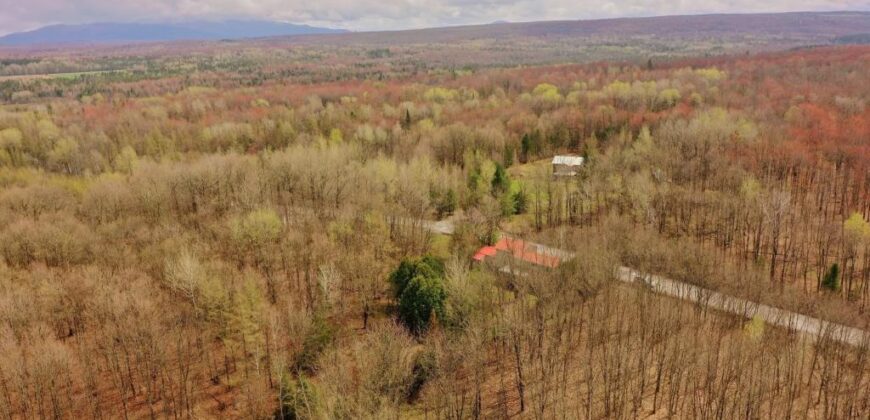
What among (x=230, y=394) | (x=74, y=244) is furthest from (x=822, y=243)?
(x=74, y=244)

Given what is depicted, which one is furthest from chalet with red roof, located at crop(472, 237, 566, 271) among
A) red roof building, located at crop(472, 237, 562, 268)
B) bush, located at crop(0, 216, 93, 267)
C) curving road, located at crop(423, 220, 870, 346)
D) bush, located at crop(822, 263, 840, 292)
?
bush, located at crop(0, 216, 93, 267)

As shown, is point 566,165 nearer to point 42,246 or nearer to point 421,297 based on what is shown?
point 421,297

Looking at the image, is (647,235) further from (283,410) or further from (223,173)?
(223,173)

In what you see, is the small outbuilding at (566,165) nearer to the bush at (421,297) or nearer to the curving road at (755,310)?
the curving road at (755,310)

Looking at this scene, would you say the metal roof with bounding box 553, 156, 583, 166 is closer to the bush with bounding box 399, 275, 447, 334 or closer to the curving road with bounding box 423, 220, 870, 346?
the curving road with bounding box 423, 220, 870, 346

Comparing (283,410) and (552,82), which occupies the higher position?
(552,82)

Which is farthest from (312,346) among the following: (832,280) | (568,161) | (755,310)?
(568,161)

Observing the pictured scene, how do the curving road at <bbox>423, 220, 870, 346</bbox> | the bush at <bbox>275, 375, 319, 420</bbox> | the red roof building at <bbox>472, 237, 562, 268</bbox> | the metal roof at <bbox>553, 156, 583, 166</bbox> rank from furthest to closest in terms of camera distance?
the metal roof at <bbox>553, 156, 583, 166</bbox>
the red roof building at <bbox>472, 237, 562, 268</bbox>
the curving road at <bbox>423, 220, 870, 346</bbox>
the bush at <bbox>275, 375, 319, 420</bbox>
